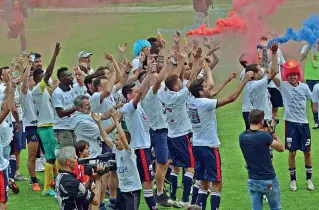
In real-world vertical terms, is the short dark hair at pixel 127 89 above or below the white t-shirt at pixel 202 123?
above

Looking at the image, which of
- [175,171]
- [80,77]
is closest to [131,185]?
[175,171]

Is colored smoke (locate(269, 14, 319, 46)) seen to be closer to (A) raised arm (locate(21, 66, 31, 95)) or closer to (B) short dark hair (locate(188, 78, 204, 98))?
(B) short dark hair (locate(188, 78, 204, 98))

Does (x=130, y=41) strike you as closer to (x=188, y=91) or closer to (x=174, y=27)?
(x=174, y=27)

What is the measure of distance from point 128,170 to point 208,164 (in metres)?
1.32

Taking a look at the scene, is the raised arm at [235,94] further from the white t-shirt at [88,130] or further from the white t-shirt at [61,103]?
the white t-shirt at [61,103]

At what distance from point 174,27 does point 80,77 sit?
10992mm

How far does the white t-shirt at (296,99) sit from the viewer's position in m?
13.5

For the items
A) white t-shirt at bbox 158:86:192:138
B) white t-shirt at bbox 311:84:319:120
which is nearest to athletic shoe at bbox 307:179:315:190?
white t-shirt at bbox 311:84:319:120

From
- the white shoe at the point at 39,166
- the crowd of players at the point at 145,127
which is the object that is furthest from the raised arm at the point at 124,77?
the white shoe at the point at 39,166

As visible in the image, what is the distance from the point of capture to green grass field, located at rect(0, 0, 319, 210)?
45.7 feet

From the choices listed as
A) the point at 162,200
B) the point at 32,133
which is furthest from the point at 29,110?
the point at 162,200

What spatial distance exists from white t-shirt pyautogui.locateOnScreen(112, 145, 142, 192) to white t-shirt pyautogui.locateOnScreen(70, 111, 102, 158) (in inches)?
47.2

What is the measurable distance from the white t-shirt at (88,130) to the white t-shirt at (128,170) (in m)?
A: 1.20

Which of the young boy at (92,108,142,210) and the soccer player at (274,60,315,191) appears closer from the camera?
the young boy at (92,108,142,210)
